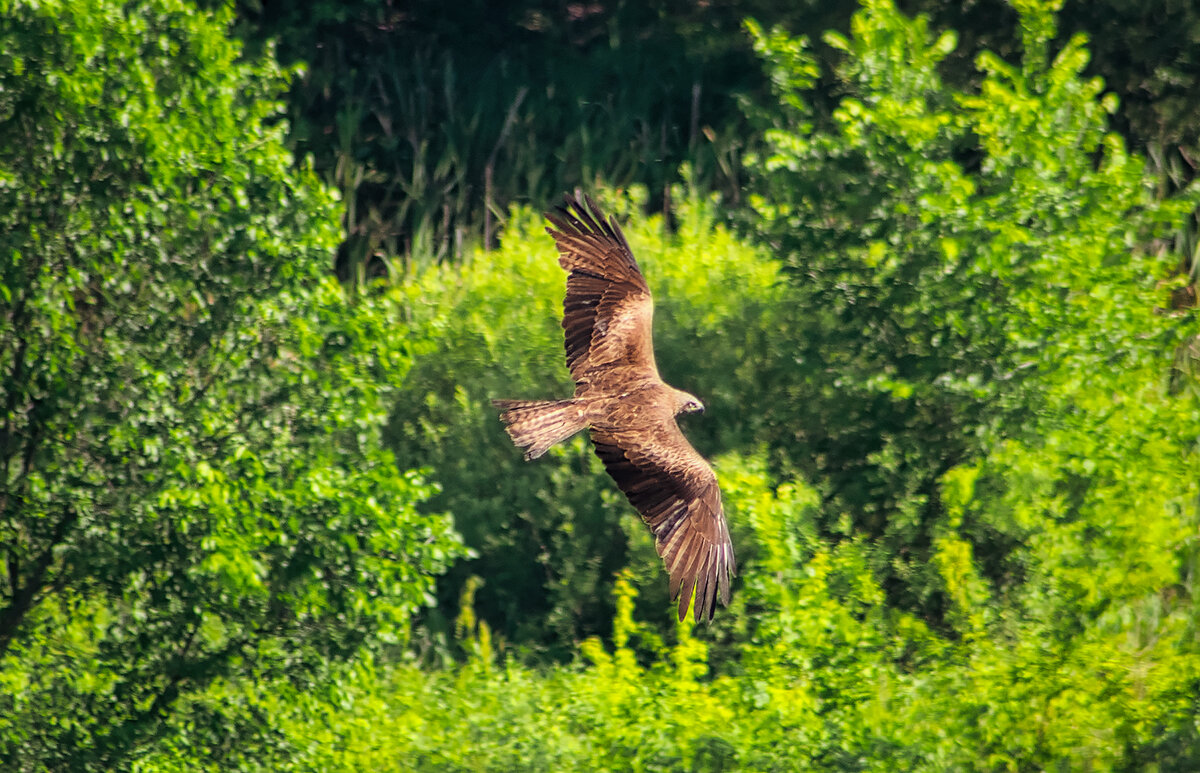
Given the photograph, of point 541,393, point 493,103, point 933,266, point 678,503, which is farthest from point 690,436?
point 493,103

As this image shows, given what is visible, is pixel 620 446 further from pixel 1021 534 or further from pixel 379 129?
pixel 379 129

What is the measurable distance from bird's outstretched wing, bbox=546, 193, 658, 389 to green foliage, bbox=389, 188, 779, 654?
718 centimetres

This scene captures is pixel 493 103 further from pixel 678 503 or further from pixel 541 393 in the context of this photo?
pixel 678 503

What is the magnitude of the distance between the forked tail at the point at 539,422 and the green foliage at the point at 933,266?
584cm

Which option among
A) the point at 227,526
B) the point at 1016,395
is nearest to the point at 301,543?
the point at 227,526

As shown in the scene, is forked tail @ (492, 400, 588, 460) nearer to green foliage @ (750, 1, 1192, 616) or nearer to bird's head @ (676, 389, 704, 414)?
bird's head @ (676, 389, 704, 414)

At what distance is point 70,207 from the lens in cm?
1370

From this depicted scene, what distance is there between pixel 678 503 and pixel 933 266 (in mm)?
7222

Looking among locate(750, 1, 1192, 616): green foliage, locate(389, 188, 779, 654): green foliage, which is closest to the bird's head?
locate(750, 1, 1192, 616): green foliage

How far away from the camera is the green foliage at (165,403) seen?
13.5 metres

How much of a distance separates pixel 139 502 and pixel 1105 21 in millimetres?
13624

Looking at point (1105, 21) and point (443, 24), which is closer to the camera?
point (1105, 21)

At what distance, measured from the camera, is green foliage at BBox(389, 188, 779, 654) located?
19141mm

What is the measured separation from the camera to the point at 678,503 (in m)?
9.69
